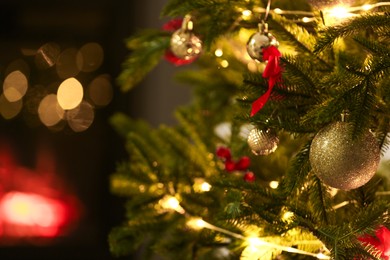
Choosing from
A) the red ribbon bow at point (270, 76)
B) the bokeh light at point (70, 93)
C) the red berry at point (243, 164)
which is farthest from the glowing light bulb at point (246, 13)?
the bokeh light at point (70, 93)

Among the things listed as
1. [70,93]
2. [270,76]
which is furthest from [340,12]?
[70,93]

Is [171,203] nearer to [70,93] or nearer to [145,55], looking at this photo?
[145,55]

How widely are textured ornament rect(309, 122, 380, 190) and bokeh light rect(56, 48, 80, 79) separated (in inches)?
52.9

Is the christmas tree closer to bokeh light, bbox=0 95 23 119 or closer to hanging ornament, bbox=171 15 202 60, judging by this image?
hanging ornament, bbox=171 15 202 60

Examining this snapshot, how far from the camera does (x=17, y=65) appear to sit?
181 cm

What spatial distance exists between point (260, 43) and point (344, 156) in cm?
17

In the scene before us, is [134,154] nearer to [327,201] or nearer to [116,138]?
[327,201]

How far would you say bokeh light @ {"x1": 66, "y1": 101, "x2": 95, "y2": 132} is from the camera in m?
1.86

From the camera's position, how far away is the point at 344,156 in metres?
0.59

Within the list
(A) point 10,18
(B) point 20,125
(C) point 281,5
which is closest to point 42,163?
(B) point 20,125

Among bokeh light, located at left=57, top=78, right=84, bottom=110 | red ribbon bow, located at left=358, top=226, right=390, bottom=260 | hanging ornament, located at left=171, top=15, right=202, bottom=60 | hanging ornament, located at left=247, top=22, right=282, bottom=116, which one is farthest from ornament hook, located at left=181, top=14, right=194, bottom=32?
bokeh light, located at left=57, top=78, right=84, bottom=110

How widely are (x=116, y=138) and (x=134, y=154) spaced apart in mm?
1008

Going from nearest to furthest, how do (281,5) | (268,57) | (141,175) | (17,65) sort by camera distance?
(268,57) < (281,5) < (141,175) < (17,65)

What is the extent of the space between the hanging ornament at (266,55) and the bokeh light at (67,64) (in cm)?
122
